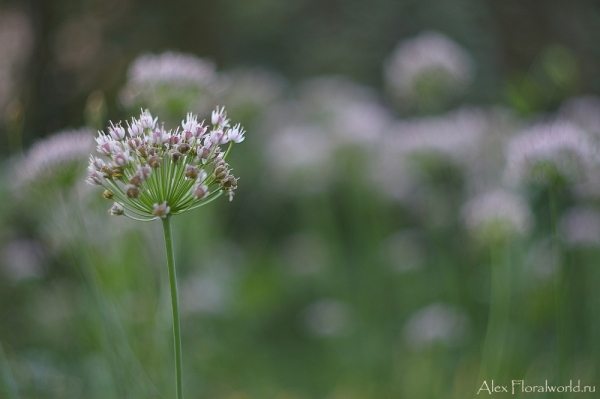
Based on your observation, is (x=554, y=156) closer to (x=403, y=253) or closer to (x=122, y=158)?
(x=122, y=158)

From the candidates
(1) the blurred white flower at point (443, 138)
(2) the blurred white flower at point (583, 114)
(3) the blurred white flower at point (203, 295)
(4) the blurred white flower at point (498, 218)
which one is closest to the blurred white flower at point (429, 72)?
(1) the blurred white flower at point (443, 138)

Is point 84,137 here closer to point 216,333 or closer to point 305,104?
point 216,333

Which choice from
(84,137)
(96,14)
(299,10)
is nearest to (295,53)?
(299,10)

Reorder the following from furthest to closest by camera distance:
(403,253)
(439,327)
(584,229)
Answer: (403,253)
(439,327)
(584,229)

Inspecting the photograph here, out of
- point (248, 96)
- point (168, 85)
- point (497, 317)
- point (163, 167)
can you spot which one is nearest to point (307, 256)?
point (248, 96)

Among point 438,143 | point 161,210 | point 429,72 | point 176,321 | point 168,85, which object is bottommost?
point 176,321

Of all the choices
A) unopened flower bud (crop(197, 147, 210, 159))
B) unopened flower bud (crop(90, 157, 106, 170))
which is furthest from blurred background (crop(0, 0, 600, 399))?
unopened flower bud (crop(197, 147, 210, 159))

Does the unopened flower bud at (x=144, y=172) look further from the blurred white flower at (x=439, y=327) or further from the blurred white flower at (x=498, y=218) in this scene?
the blurred white flower at (x=439, y=327)

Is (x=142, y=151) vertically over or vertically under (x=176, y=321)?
over
